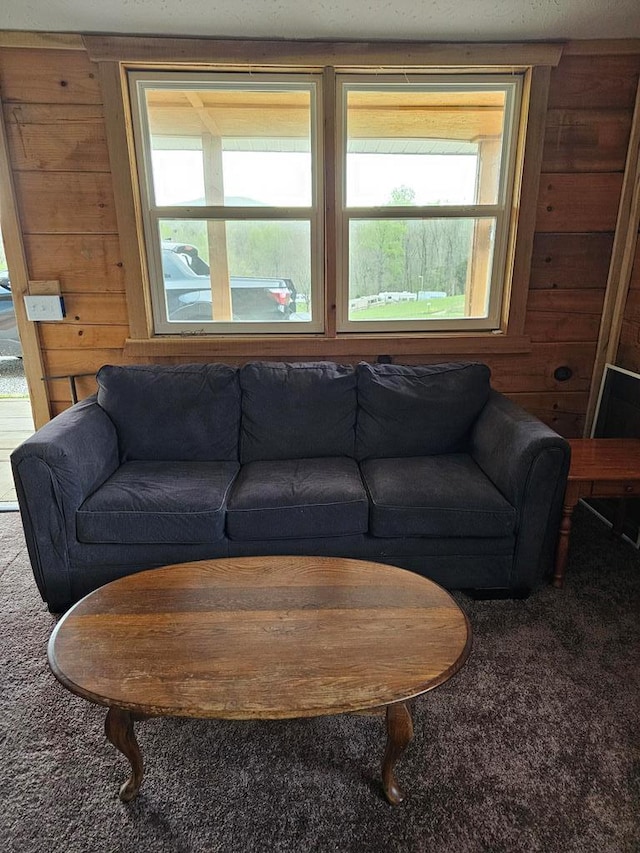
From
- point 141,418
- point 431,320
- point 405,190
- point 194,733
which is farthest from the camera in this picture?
point 431,320

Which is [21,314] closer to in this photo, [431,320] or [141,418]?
[141,418]

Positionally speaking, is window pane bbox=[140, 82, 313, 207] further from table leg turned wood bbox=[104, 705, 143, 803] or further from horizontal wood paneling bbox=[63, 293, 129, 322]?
table leg turned wood bbox=[104, 705, 143, 803]

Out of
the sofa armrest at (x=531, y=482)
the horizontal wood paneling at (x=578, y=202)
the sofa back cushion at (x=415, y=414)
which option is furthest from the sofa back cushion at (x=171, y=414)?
the horizontal wood paneling at (x=578, y=202)

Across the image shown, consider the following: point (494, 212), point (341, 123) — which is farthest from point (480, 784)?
point (341, 123)

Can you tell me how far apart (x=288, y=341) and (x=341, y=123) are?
1095 mm

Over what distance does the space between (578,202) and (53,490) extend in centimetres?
279

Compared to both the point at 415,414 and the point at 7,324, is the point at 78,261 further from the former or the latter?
the point at 415,414

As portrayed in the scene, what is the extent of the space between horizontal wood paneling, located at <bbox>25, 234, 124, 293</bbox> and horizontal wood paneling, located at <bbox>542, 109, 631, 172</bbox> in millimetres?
2238

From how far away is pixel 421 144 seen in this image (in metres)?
2.54

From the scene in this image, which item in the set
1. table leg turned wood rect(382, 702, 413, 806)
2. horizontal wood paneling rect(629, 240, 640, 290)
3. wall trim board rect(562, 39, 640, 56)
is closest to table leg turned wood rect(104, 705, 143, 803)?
table leg turned wood rect(382, 702, 413, 806)

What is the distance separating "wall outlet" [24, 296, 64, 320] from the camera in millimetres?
2547

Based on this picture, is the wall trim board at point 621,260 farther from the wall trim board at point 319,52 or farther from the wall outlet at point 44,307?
the wall outlet at point 44,307

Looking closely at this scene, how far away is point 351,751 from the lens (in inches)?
55.4

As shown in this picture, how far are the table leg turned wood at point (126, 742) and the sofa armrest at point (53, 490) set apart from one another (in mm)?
851
